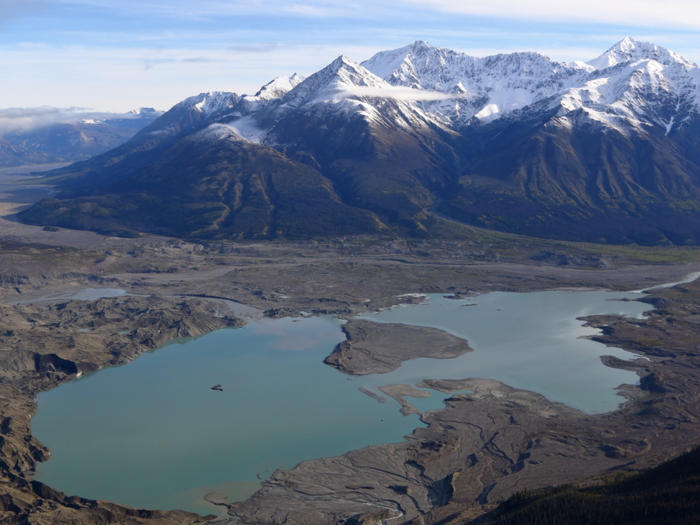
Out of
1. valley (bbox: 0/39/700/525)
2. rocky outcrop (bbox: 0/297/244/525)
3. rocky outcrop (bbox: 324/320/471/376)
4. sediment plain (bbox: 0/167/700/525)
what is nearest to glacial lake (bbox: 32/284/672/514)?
valley (bbox: 0/39/700/525)

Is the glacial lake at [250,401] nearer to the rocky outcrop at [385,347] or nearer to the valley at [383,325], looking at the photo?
the valley at [383,325]

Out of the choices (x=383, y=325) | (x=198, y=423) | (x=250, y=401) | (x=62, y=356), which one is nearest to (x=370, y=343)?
(x=383, y=325)

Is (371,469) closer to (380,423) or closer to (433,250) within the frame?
(380,423)

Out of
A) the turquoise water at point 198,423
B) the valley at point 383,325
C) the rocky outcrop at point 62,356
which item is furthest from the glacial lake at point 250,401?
the rocky outcrop at point 62,356

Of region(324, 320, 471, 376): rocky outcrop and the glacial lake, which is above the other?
region(324, 320, 471, 376): rocky outcrop

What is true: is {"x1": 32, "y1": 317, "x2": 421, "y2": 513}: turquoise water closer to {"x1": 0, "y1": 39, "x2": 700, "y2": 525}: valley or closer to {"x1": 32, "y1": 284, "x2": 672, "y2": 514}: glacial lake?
{"x1": 32, "y1": 284, "x2": 672, "y2": 514}: glacial lake

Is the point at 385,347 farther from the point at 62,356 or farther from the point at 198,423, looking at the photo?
the point at 62,356
